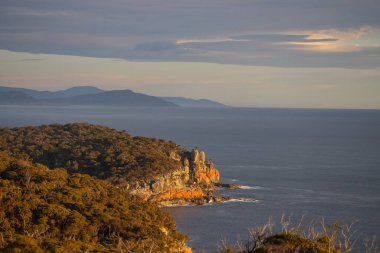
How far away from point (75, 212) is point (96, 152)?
43.7 meters

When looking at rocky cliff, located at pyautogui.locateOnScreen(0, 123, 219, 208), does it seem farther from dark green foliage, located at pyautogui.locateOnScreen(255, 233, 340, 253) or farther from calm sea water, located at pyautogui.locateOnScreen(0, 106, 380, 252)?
dark green foliage, located at pyautogui.locateOnScreen(255, 233, 340, 253)

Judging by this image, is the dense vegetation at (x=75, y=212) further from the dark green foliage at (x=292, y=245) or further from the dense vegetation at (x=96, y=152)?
the dense vegetation at (x=96, y=152)

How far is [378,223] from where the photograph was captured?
57.8 m

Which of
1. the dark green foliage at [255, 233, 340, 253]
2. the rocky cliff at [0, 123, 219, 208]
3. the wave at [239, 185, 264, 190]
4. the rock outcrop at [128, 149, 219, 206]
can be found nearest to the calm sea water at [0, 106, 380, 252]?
the wave at [239, 185, 264, 190]

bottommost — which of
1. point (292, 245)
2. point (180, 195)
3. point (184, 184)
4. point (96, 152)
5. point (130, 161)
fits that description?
point (180, 195)

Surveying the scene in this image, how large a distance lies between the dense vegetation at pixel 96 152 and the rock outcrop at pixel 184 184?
Result: 3.76ft

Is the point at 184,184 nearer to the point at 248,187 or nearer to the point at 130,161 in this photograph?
the point at 130,161

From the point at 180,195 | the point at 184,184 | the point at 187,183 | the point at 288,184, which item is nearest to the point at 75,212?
the point at 180,195

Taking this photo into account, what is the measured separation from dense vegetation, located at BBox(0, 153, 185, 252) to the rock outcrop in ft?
68.6

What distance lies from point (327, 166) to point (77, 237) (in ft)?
230

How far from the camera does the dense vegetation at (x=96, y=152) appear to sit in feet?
242

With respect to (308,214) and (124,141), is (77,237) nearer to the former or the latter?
(308,214)

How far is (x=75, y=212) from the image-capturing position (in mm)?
36469

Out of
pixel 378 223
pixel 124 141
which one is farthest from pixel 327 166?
pixel 378 223
